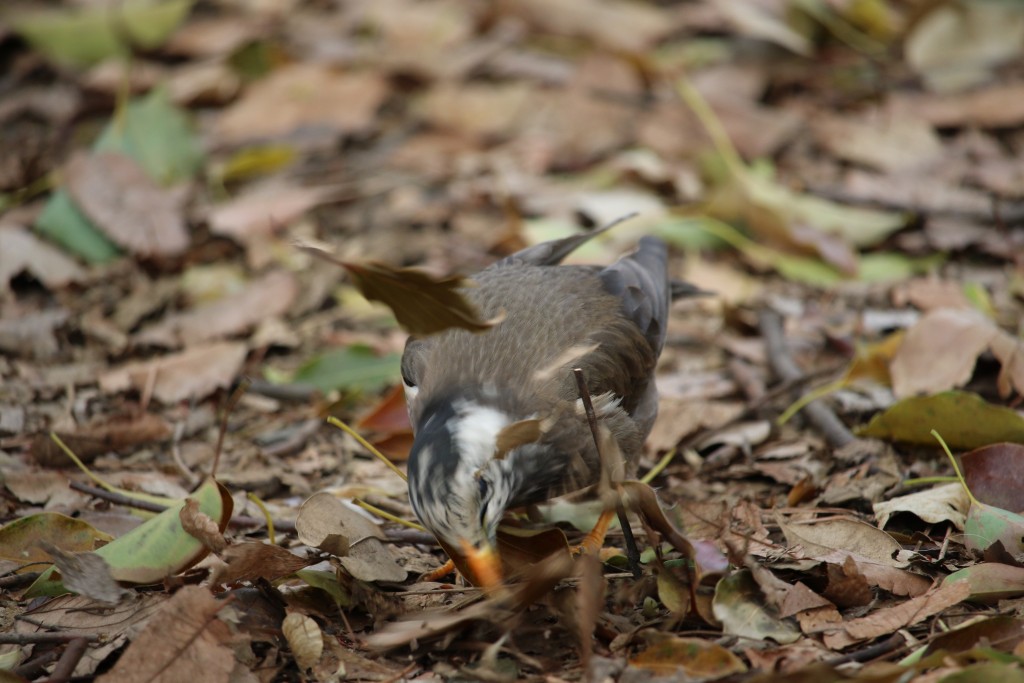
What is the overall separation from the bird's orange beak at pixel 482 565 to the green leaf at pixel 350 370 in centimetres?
215

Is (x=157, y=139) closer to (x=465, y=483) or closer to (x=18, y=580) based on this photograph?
(x=18, y=580)

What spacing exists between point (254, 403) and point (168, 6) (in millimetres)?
4785

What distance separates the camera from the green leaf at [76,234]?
6.88 m

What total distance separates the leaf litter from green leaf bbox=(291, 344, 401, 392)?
29 mm

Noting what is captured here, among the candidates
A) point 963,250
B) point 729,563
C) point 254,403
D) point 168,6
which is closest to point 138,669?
point 729,563

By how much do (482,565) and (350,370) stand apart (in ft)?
7.76

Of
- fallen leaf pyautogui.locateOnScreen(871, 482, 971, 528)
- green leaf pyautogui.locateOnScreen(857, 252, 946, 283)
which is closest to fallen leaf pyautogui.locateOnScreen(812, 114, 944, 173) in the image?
green leaf pyautogui.locateOnScreen(857, 252, 946, 283)

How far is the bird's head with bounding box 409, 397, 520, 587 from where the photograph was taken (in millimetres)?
3707

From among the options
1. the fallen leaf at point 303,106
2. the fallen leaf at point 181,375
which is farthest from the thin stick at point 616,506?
the fallen leaf at point 303,106

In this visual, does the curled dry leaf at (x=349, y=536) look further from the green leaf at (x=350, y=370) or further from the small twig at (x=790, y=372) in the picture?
the small twig at (x=790, y=372)

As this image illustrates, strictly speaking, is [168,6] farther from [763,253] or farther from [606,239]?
[763,253]

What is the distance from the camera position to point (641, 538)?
4445 mm

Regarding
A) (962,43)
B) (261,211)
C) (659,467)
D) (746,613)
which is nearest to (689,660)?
(746,613)

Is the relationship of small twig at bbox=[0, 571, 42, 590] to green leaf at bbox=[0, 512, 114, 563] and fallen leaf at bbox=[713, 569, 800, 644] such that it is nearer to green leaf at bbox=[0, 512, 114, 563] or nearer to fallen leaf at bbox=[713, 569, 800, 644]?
green leaf at bbox=[0, 512, 114, 563]
